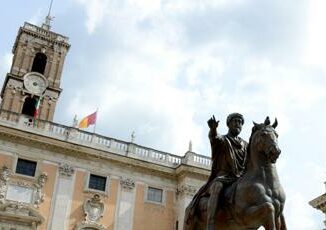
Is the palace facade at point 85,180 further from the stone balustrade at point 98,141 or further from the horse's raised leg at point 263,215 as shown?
the horse's raised leg at point 263,215

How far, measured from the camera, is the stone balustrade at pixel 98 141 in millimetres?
28344

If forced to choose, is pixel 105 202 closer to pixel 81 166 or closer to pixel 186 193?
pixel 81 166

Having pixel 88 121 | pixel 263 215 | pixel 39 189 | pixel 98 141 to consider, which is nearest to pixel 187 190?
pixel 98 141

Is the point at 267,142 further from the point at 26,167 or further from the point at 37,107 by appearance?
the point at 37,107

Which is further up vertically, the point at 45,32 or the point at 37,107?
the point at 45,32

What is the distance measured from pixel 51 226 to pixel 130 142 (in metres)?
7.72

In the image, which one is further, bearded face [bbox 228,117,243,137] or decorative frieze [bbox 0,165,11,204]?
decorative frieze [bbox 0,165,11,204]

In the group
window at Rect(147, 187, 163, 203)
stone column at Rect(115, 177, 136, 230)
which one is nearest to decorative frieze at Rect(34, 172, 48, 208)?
stone column at Rect(115, 177, 136, 230)

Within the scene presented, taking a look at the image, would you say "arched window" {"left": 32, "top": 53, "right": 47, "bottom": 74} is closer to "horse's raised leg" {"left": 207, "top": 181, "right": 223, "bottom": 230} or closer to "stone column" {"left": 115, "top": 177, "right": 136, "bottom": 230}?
"stone column" {"left": 115, "top": 177, "right": 136, "bottom": 230}

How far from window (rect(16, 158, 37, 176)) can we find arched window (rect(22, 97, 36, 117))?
11.3 meters

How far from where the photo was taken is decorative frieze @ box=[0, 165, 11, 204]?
25.5 metres

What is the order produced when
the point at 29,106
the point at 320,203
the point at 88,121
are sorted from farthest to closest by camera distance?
the point at 29,106 < the point at 88,121 < the point at 320,203

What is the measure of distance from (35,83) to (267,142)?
34866mm

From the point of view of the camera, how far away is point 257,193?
233 inches
